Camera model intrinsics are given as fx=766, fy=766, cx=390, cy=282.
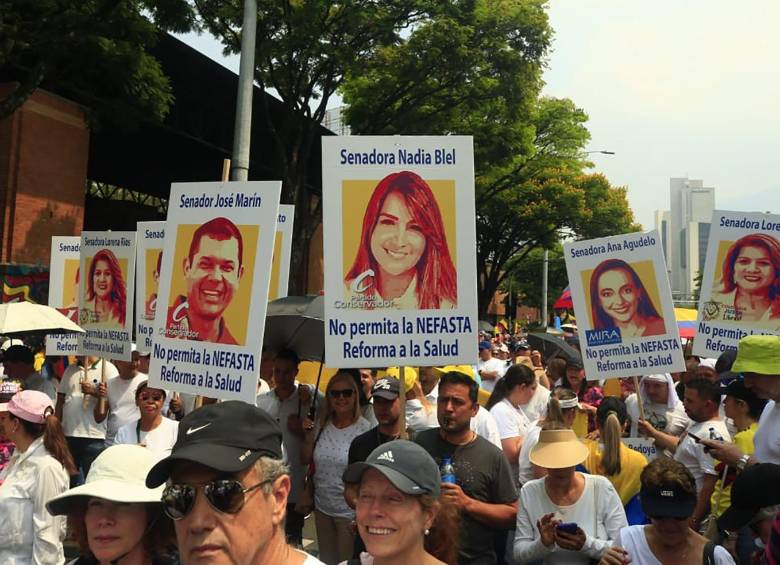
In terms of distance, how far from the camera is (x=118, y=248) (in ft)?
22.5

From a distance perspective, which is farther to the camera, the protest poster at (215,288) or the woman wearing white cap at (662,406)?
the woman wearing white cap at (662,406)

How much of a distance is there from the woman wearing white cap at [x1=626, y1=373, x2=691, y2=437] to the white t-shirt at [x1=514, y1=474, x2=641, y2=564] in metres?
2.14

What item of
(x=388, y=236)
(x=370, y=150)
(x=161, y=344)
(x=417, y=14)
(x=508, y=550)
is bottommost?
(x=508, y=550)

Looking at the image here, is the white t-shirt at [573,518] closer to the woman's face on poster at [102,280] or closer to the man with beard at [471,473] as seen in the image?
the man with beard at [471,473]

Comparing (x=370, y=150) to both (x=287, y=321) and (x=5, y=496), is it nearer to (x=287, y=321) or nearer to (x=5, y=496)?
(x=287, y=321)

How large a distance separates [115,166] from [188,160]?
3707 millimetres

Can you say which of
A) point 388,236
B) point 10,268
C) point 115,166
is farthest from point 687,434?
point 115,166

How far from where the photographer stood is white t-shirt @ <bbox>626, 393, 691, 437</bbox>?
5812 millimetres

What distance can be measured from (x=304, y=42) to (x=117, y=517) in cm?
1526

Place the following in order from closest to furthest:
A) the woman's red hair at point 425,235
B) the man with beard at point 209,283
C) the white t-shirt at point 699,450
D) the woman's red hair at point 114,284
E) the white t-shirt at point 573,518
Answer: the white t-shirt at point 573,518 < the woman's red hair at point 425,235 < the man with beard at point 209,283 < the white t-shirt at point 699,450 < the woman's red hair at point 114,284

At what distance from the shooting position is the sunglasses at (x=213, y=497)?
1.99m

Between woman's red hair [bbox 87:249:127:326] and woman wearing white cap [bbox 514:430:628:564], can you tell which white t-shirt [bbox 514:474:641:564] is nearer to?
woman wearing white cap [bbox 514:430:628:564]

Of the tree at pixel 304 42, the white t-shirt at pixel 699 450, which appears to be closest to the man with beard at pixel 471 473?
the white t-shirt at pixel 699 450

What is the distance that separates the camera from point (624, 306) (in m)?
5.75
